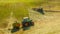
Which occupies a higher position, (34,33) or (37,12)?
(37,12)

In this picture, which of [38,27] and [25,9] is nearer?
[38,27]

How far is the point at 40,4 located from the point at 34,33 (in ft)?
23.3

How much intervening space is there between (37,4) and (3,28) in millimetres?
6762

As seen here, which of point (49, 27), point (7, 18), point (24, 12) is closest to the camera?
point (49, 27)

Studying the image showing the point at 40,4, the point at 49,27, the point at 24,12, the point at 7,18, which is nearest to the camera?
the point at 49,27

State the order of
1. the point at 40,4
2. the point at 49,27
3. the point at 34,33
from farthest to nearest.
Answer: the point at 40,4
the point at 49,27
the point at 34,33

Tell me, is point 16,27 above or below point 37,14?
below

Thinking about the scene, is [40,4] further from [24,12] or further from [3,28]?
[3,28]

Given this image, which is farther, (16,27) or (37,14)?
(37,14)

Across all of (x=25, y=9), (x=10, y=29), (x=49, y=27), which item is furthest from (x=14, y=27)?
(x=25, y=9)

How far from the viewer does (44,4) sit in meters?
18.9

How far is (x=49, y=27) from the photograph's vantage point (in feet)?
43.8

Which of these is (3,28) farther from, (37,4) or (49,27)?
(37,4)

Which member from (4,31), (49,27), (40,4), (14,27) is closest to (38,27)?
(49,27)
